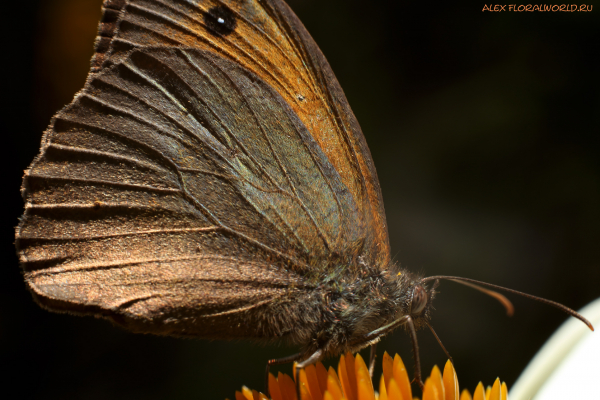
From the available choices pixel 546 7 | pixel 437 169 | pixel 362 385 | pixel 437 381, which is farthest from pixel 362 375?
pixel 546 7

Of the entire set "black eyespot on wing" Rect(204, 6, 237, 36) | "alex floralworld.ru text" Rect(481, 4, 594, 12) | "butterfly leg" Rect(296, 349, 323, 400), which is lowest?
"butterfly leg" Rect(296, 349, 323, 400)

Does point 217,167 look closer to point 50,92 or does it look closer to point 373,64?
point 373,64

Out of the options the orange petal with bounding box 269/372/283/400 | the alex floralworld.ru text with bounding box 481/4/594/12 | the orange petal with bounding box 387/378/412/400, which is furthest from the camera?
the alex floralworld.ru text with bounding box 481/4/594/12

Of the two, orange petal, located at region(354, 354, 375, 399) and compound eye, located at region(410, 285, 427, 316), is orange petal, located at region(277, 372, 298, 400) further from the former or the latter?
compound eye, located at region(410, 285, 427, 316)

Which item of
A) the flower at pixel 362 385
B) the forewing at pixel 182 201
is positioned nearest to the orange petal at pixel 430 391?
the flower at pixel 362 385

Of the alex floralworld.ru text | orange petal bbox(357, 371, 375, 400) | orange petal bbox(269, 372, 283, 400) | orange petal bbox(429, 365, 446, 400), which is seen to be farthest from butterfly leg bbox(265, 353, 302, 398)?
the alex floralworld.ru text

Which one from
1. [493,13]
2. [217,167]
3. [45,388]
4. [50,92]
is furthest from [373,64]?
[45,388]

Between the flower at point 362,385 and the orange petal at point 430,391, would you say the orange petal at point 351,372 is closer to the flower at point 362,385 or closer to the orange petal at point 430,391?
the flower at point 362,385
